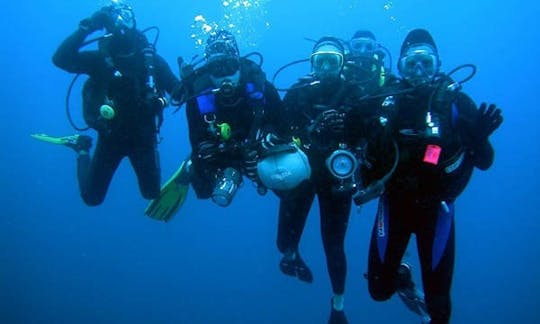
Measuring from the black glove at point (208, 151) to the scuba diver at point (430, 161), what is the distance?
2.01 meters

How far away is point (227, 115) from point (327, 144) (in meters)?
1.28

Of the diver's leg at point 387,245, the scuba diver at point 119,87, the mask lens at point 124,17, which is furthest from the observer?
the scuba diver at point 119,87

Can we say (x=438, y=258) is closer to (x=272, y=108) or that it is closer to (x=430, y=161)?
(x=430, y=161)

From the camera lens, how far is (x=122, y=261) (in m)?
29.4

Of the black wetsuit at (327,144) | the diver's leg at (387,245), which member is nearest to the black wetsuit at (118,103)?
the black wetsuit at (327,144)

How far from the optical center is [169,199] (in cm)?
721

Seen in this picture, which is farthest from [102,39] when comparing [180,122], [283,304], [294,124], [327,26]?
[327,26]

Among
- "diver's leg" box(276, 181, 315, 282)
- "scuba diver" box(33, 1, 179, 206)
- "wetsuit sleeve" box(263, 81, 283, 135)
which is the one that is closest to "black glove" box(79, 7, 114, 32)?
"scuba diver" box(33, 1, 179, 206)

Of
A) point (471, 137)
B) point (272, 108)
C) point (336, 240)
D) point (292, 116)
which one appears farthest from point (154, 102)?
point (471, 137)

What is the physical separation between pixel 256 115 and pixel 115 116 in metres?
2.14

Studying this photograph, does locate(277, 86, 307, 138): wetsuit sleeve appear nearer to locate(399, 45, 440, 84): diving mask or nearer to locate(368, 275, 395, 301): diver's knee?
locate(399, 45, 440, 84): diving mask

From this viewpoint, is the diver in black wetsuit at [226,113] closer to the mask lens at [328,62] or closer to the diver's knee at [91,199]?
the mask lens at [328,62]

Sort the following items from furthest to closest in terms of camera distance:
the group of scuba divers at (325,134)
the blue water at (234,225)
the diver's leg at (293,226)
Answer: the blue water at (234,225) → the diver's leg at (293,226) → the group of scuba divers at (325,134)

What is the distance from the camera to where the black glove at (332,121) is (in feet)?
14.9
